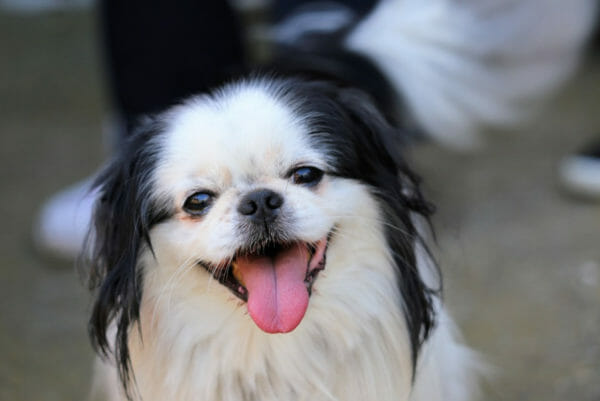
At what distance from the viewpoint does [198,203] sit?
1.55m

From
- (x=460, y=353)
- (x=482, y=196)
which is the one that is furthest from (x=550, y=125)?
(x=460, y=353)

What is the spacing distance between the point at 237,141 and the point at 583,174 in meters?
1.86

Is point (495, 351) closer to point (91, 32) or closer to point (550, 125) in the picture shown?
point (550, 125)

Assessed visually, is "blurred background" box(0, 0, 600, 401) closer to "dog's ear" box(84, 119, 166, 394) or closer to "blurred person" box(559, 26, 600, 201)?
"blurred person" box(559, 26, 600, 201)

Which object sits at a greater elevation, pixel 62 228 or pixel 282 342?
pixel 282 342

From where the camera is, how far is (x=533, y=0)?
243 cm

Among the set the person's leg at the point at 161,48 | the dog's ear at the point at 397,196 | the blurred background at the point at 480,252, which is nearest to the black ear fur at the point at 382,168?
the dog's ear at the point at 397,196

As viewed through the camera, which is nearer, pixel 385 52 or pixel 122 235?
pixel 122 235

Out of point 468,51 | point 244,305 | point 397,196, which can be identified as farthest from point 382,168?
point 468,51

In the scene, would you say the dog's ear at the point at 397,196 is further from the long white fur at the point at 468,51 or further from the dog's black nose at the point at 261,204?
the long white fur at the point at 468,51

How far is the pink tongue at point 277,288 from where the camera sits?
1473mm

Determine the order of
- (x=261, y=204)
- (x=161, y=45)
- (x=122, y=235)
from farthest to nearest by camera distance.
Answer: (x=161, y=45), (x=122, y=235), (x=261, y=204)

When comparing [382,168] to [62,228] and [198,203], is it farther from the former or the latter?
[62,228]

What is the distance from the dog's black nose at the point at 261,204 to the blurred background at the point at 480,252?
44 centimetres
